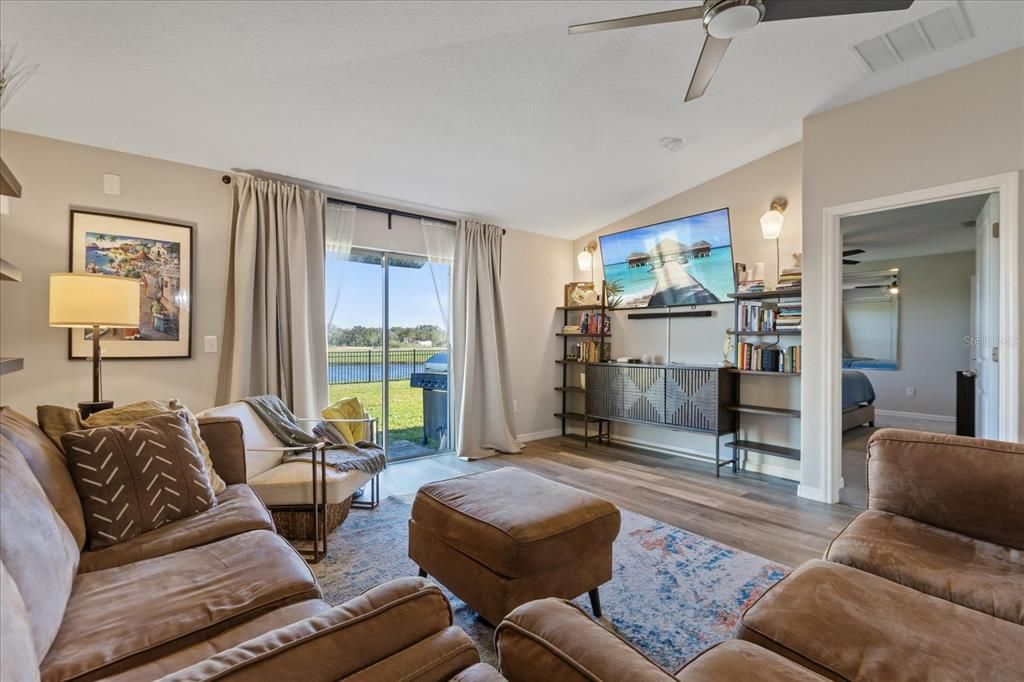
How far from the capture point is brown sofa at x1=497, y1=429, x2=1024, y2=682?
0.70 meters

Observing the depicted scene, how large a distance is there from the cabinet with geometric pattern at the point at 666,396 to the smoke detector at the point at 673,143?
1.87 meters

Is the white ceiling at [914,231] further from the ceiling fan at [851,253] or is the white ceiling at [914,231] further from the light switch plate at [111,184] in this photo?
the light switch plate at [111,184]

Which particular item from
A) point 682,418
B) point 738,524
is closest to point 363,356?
point 682,418

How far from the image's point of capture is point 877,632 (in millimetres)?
1106

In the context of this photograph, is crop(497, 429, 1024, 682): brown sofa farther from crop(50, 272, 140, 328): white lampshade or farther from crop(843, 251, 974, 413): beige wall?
crop(843, 251, 974, 413): beige wall

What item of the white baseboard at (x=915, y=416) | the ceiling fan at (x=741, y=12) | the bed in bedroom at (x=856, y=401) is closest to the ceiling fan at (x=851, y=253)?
the bed in bedroom at (x=856, y=401)

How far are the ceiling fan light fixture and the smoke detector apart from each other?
1710mm

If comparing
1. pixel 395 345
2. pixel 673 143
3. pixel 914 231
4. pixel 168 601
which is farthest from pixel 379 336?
pixel 914 231

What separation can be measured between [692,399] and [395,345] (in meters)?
2.83

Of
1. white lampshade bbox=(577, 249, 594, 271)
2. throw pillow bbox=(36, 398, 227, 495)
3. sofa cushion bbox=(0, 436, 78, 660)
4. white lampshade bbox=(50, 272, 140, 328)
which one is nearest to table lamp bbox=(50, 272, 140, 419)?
white lampshade bbox=(50, 272, 140, 328)

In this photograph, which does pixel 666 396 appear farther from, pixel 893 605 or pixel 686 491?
pixel 893 605

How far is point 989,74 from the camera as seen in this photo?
2744 millimetres

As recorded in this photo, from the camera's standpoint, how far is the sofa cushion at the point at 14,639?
0.69 metres

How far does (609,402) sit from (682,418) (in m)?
0.87
